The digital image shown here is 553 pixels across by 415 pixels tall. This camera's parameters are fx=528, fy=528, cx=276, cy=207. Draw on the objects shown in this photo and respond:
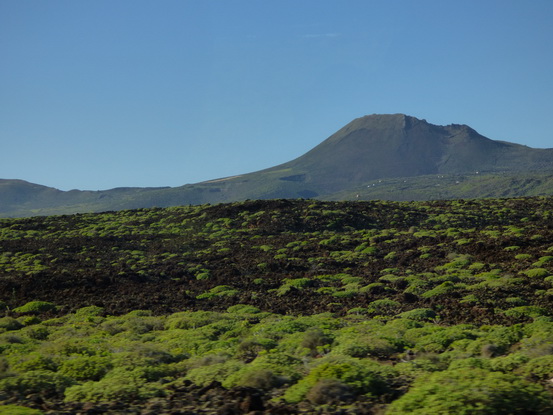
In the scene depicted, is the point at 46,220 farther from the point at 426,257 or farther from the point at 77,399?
the point at 77,399

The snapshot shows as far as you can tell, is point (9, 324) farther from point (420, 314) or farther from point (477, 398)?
point (477, 398)

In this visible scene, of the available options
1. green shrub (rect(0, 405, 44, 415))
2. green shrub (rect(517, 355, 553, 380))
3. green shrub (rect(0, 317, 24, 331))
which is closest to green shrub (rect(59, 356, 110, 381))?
green shrub (rect(0, 405, 44, 415))

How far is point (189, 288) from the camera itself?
88.7 ft

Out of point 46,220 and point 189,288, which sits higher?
point 46,220

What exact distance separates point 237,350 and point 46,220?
4784 cm

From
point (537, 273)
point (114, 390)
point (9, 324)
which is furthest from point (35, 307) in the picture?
point (537, 273)

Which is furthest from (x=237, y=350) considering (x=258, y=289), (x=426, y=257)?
(x=426, y=257)

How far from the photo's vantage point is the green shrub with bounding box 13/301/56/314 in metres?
23.0

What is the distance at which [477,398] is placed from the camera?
750 centimetres

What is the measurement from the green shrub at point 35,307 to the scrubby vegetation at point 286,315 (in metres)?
0.12

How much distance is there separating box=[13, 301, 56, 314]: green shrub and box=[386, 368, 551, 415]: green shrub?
1938cm

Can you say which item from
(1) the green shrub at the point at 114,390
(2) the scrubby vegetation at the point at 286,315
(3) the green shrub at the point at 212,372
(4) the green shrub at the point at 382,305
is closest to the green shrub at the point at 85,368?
(2) the scrubby vegetation at the point at 286,315

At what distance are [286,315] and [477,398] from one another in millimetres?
12953

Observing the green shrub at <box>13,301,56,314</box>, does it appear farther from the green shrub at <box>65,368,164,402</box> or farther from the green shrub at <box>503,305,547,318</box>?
the green shrub at <box>503,305,547,318</box>
